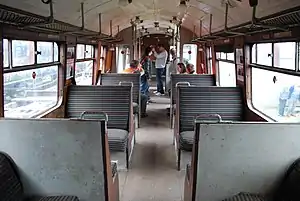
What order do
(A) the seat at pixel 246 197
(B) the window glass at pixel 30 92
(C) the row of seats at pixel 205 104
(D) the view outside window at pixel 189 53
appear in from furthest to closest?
(D) the view outside window at pixel 189 53, (C) the row of seats at pixel 205 104, (B) the window glass at pixel 30 92, (A) the seat at pixel 246 197

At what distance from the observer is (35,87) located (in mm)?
4902

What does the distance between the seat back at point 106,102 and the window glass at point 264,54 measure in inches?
69.3

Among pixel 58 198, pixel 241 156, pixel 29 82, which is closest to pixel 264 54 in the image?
pixel 241 156

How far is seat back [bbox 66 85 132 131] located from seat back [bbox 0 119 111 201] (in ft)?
7.91

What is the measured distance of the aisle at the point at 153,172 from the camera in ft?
14.6

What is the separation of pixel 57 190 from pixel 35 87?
2.02 metres

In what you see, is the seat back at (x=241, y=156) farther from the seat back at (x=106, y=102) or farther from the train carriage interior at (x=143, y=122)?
the seat back at (x=106, y=102)

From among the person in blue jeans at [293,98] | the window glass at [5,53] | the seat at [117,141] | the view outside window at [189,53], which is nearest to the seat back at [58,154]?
the window glass at [5,53]

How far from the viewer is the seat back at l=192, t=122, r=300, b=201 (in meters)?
3.05

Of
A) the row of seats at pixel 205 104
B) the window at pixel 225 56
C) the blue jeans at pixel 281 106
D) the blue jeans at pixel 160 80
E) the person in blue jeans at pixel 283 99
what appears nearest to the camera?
the person in blue jeans at pixel 283 99

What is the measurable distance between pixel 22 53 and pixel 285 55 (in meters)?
→ 2.77

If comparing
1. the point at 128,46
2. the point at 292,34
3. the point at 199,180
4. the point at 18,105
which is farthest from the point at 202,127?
the point at 128,46

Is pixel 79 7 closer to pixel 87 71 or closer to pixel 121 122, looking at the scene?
pixel 121 122

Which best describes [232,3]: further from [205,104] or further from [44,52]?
[44,52]
